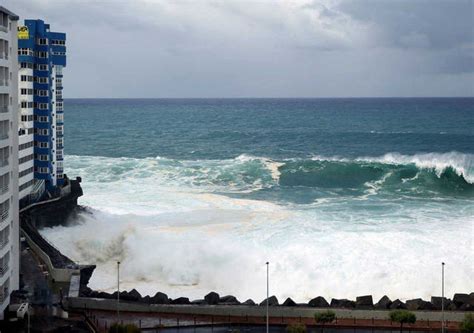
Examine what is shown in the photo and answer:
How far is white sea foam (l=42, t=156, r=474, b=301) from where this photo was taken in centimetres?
3653

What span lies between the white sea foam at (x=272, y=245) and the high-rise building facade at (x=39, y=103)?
3.45 metres

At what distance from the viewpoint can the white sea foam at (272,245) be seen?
3653 cm

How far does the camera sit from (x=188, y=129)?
130375 millimetres

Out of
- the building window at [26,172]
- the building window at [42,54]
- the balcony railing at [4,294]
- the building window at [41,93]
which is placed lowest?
the balcony railing at [4,294]

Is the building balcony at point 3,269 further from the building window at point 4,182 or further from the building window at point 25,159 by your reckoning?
the building window at point 25,159

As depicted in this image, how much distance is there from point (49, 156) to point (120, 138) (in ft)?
220

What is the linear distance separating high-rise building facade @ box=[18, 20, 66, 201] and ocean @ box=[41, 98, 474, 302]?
3393mm

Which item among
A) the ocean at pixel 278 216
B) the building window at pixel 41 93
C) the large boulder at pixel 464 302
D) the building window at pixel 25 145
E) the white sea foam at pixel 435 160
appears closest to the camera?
the large boulder at pixel 464 302

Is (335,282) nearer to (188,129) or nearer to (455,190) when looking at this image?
(455,190)

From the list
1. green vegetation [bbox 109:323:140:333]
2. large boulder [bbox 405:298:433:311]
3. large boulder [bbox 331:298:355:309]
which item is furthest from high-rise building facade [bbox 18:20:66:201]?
large boulder [bbox 405:298:433:311]

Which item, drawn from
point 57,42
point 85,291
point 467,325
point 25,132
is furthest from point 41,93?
point 467,325

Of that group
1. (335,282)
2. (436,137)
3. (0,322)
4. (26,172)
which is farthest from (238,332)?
(436,137)

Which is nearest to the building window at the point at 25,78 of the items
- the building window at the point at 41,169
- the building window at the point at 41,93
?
the building window at the point at 41,93

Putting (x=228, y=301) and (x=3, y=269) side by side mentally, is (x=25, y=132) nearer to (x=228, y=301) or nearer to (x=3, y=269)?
(x=3, y=269)
